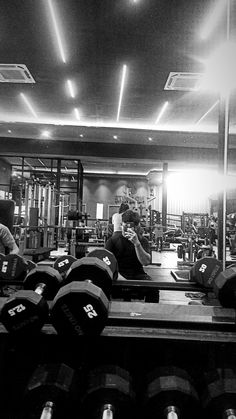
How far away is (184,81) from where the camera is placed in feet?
15.6

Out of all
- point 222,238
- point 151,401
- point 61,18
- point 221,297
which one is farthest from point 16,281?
point 61,18

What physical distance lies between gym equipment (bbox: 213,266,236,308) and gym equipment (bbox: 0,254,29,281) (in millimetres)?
861

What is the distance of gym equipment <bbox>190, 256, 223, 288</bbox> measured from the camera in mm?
1479

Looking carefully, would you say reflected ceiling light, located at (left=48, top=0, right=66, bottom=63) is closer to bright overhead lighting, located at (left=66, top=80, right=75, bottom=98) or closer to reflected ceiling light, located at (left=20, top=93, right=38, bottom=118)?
bright overhead lighting, located at (left=66, top=80, right=75, bottom=98)

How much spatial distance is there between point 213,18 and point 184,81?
154 cm

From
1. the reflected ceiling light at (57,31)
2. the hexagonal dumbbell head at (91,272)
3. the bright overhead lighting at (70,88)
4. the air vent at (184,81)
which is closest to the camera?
the hexagonal dumbbell head at (91,272)

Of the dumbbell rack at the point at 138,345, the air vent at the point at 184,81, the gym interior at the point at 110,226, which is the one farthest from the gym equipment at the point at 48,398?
the air vent at the point at 184,81

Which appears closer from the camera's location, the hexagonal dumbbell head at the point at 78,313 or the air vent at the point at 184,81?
the hexagonal dumbbell head at the point at 78,313

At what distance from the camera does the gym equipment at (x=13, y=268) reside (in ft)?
4.74

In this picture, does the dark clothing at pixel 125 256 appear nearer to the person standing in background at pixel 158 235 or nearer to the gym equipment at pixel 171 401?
the gym equipment at pixel 171 401

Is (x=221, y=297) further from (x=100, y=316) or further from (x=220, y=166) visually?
(x=220, y=166)

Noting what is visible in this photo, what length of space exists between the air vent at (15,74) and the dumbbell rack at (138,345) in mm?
4243

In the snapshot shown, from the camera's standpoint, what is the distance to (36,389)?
97 centimetres

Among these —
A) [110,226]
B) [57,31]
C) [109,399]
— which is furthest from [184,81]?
[109,399]
